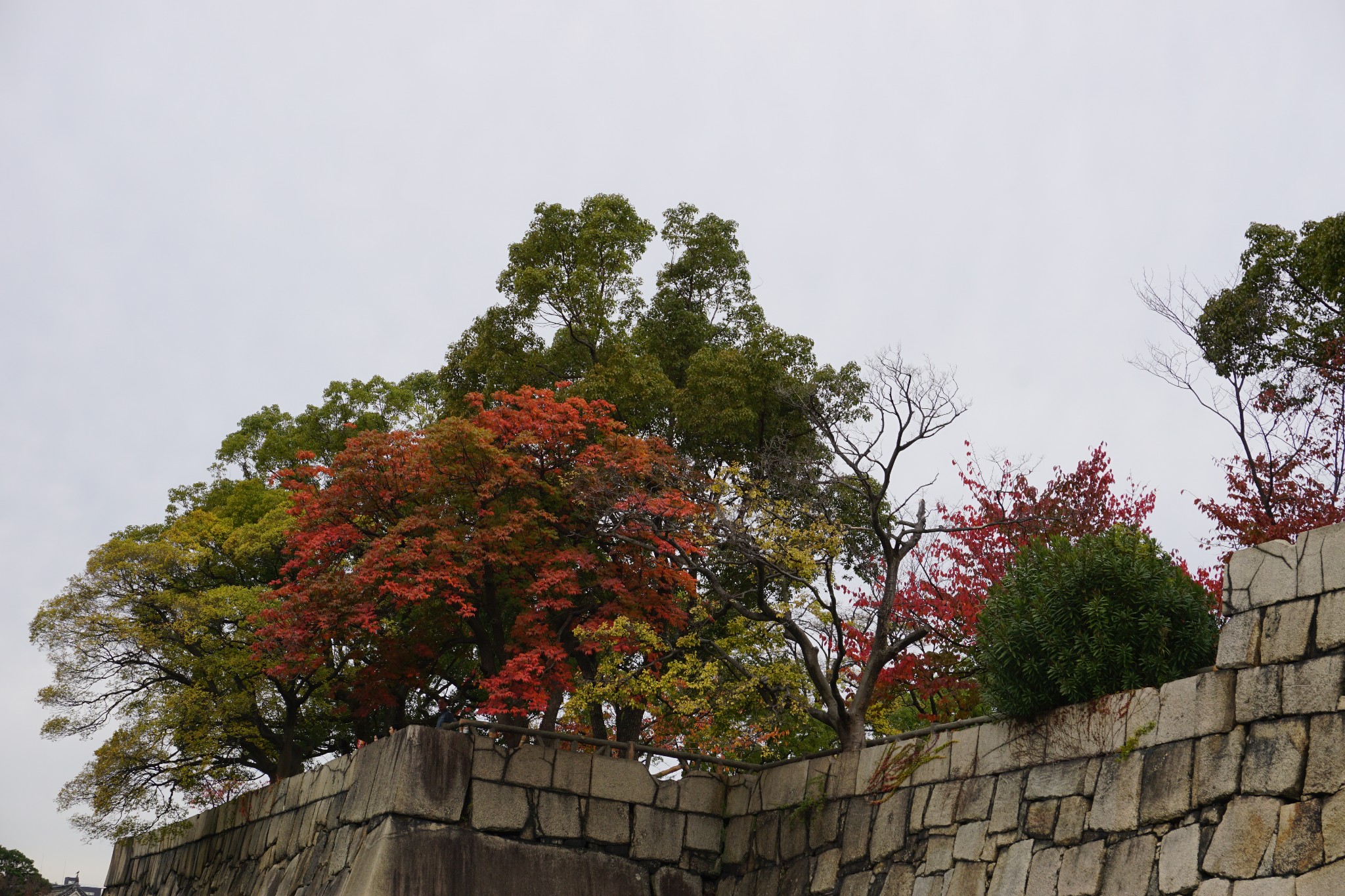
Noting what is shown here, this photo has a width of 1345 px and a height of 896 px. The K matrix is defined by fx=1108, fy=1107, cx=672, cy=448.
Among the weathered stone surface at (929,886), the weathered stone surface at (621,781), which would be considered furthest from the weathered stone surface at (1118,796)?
the weathered stone surface at (621,781)

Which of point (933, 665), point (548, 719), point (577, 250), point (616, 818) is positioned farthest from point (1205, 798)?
point (577, 250)

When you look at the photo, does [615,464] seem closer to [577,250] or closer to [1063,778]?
[577,250]

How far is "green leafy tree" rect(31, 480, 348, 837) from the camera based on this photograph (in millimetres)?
14766

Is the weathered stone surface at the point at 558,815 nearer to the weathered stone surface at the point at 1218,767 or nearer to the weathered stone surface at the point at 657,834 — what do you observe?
the weathered stone surface at the point at 657,834

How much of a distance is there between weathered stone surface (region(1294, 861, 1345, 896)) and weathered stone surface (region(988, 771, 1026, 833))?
2182 millimetres

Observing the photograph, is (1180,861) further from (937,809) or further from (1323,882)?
(937,809)

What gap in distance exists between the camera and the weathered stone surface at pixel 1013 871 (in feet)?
24.6

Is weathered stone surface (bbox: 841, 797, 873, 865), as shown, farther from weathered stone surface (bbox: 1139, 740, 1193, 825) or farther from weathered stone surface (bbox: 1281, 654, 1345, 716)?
weathered stone surface (bbox: 1281, 654, 1345, 716)

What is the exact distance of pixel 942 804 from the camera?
27.9 feet

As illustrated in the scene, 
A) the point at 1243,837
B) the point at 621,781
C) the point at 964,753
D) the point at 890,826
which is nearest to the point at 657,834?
the point at 621,781

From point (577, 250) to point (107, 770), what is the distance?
9652 millimetres

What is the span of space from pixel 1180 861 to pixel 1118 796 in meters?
0.62

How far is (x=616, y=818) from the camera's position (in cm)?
1046

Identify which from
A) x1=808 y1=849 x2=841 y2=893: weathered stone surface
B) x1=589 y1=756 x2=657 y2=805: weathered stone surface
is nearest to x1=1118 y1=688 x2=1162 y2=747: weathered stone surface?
x1=808 y1=849 x2=841 y2=893: weathered stone surface
